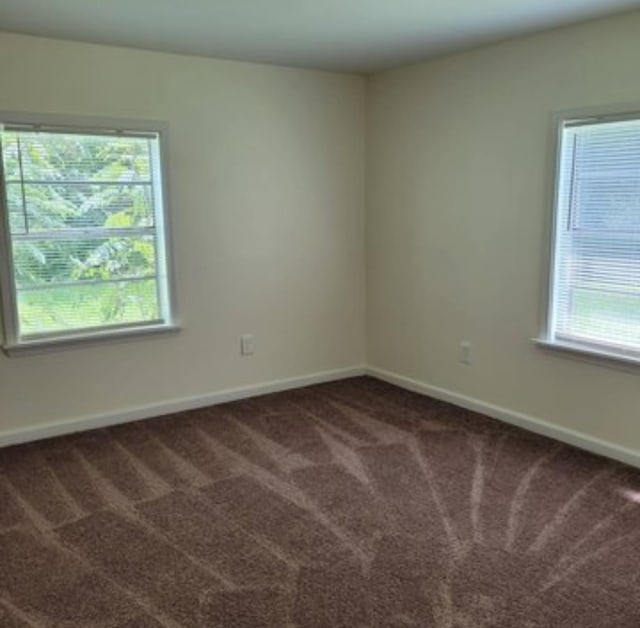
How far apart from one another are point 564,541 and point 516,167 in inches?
82.4

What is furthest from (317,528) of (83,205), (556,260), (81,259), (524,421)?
(83,205)

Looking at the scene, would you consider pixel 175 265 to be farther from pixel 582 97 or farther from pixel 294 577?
pixel 582 97

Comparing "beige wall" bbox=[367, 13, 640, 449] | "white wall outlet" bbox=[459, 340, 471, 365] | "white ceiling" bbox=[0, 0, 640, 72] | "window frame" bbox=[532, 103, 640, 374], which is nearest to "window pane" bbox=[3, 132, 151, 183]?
"white ceiling" bbox=[0, 0, 640, 72]

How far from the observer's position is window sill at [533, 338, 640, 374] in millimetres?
3164

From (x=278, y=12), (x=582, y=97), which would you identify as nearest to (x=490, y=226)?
(x=582, y=97)

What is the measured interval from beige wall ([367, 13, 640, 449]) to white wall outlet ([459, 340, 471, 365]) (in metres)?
0.04

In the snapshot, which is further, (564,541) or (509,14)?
(509,14)

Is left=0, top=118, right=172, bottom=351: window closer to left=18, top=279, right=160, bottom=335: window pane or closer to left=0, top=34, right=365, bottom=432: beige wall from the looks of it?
left=18, top=279, right=160, bottom=335: window pane

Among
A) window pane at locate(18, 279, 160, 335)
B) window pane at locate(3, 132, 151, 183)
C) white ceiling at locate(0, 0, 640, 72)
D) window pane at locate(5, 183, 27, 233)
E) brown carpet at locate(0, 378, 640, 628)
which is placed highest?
white ceiling at locate(0, 0, 640, 72)

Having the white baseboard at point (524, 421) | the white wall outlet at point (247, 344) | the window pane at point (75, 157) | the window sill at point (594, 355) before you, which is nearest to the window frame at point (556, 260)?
the window sill at point (594, 355)

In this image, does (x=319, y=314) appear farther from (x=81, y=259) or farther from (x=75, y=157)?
(x=75, y=157)

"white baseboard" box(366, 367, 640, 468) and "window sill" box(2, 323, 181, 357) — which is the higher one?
"window sill" box(2, 323, 181, 357)

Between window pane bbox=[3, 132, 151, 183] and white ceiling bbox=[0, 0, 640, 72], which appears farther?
window pane bbox=[3, 132, 151, 183]

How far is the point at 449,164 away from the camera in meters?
4.02
